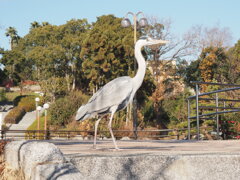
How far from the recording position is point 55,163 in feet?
13.6

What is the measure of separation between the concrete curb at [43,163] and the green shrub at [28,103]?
44.1 metres

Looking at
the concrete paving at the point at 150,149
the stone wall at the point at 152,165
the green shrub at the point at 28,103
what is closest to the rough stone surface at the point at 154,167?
the stone wall at the point at 152,165

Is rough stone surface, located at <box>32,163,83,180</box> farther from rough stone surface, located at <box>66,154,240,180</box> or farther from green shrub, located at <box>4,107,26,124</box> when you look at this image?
green shrub, located at <box>4,107,26,124</box>

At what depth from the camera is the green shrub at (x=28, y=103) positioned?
4828 cm

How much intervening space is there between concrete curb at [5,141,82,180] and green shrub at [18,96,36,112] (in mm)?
44076

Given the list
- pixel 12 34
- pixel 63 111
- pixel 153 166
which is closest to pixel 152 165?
pixel 153 166

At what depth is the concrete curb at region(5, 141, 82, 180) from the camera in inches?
148

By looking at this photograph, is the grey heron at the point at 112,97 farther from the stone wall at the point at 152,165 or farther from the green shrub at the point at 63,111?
the green shrub at the point at 63,111

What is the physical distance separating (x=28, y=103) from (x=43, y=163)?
4599 centimetres

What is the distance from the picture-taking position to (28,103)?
1934 inches

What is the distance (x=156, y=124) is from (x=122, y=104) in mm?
30534

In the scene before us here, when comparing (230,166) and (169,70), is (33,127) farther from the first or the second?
(230,166)

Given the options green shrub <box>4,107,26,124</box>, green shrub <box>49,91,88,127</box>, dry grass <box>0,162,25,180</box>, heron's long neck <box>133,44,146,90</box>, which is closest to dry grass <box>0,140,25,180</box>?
dry grass <box>0,162,25,180</box>

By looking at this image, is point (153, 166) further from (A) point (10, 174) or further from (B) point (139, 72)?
(B) point (139, 72)
